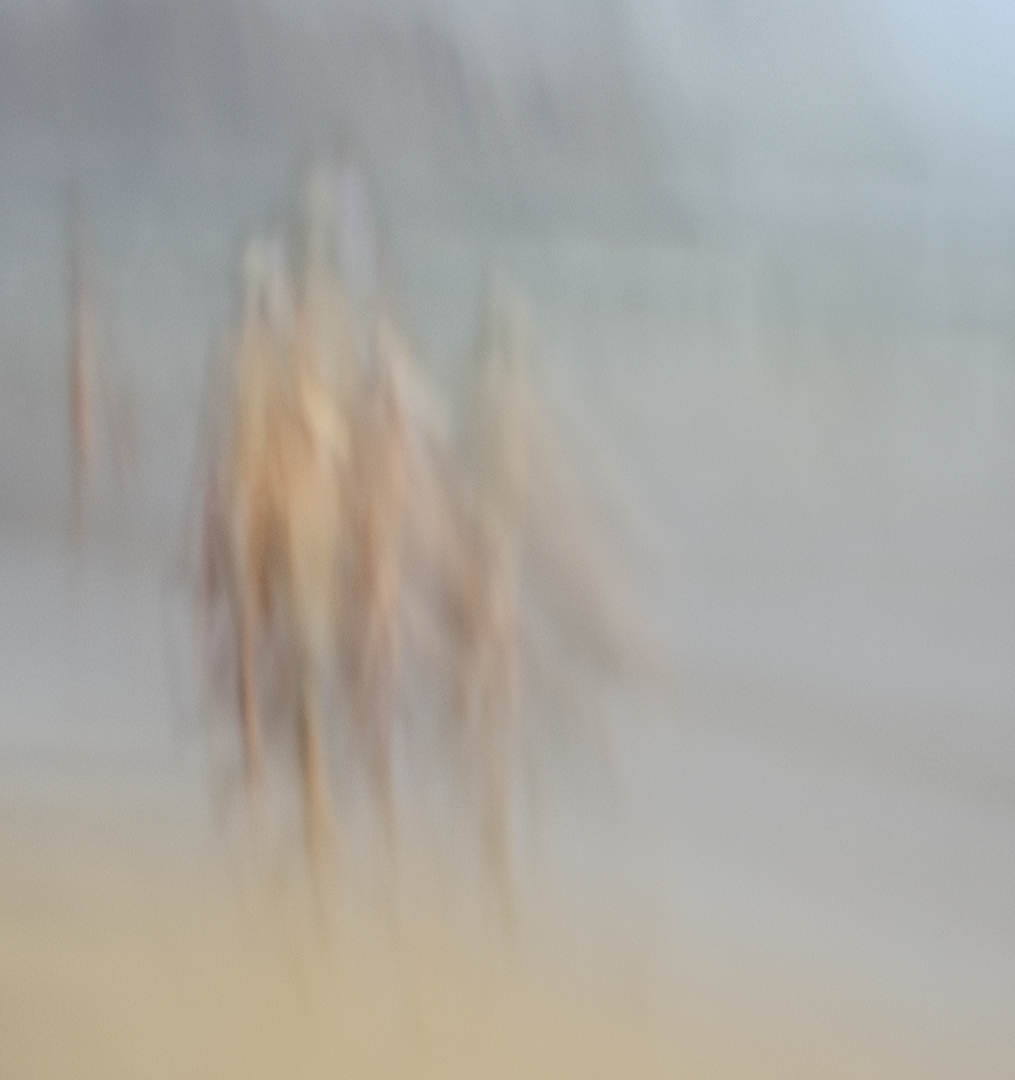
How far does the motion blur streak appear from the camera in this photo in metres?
0.70

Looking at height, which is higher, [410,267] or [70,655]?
[410,267]

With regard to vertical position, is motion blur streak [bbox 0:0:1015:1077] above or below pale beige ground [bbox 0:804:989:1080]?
above

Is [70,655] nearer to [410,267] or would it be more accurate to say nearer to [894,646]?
[410,267]

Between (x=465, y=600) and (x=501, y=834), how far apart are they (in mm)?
158

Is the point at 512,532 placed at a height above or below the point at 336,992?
above

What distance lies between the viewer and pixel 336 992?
900mm

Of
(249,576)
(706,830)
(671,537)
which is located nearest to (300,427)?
(249,576)

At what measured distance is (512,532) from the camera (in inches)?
31.0

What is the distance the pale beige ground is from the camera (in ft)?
2.56

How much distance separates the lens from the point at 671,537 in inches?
29.5

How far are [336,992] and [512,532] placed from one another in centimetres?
37

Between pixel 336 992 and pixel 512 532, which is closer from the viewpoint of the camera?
pixel 512 532

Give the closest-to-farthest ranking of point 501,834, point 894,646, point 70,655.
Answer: point 894,646 < point 501,834 < point 70,655

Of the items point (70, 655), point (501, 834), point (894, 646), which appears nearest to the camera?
point (894, 646)
